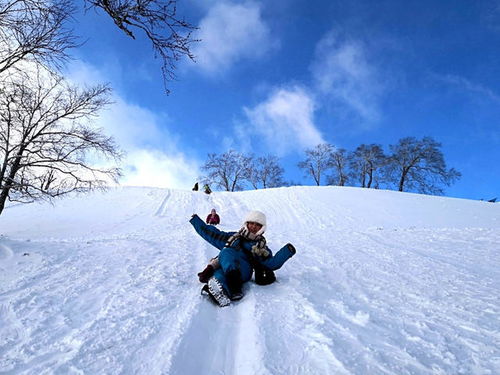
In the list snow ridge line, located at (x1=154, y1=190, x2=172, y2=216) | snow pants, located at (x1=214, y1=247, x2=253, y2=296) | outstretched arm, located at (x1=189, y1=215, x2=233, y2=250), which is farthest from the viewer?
snow ridge line, located at (x1=154, y1=190, x2=172, y2=216)

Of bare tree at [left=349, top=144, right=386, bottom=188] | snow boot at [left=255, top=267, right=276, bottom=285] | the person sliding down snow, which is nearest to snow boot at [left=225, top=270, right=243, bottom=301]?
the person sliding down snow

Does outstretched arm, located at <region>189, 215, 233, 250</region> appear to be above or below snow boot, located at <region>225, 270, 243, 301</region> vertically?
above

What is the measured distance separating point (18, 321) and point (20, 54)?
3.35 meters

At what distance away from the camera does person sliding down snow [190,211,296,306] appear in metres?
2.89

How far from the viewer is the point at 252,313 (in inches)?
102

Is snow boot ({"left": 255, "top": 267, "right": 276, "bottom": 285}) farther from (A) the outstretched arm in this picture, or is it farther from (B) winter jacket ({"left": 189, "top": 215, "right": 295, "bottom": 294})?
(A) the outstretched arm

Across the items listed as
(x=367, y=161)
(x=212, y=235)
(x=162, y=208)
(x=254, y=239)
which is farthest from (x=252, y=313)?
(x=367, y=161)

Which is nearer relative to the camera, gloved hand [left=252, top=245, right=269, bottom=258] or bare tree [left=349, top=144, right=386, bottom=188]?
gloved hand [left=252, top=245, right=269, bottom=258]

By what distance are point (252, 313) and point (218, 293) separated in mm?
437

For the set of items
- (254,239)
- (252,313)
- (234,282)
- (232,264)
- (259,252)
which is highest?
(254,239)

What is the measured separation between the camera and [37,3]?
2.73m

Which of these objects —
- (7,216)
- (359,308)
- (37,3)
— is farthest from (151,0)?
(7,216)

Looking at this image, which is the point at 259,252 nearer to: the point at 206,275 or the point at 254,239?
the point at 254,239

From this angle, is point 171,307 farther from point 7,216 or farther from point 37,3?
point 7,216
